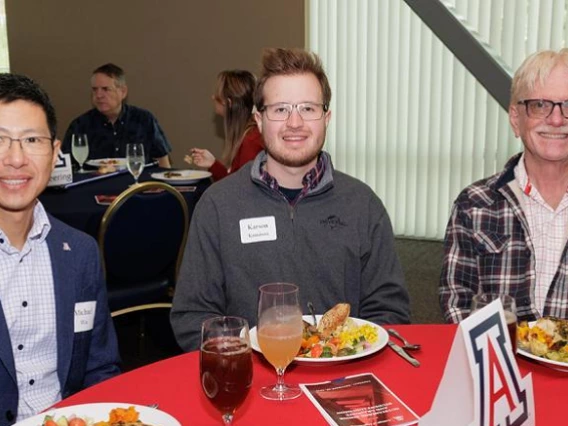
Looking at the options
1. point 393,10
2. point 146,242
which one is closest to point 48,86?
point 393,10

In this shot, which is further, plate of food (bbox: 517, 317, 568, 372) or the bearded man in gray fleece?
the bearded man in gray fleece

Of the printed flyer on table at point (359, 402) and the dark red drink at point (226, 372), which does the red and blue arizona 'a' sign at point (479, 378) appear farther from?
the dark red drink at point (226, 372)

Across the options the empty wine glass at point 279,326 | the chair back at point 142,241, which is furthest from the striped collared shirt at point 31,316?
the chair back at point 142,241

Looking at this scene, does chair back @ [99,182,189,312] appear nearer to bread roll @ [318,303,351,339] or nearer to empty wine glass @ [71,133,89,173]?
empty wine glass @ [71,133,89,173]

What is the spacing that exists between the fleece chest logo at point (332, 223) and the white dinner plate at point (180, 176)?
1981mm

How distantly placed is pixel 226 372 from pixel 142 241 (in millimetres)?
2180

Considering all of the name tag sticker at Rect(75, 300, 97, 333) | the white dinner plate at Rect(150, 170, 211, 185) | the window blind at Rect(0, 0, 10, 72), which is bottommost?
the white dinner plate at Rect(150, 170, 211, 185)

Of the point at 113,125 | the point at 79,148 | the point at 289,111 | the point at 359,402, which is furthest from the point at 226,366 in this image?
the point at 113,125

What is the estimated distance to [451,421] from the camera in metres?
0.99

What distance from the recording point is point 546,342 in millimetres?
1471

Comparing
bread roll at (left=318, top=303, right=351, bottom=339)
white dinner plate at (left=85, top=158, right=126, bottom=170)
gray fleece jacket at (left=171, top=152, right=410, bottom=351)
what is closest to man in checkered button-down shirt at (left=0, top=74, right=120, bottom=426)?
gray fleece jacket at (left=171, top=152, right=410, bottom=351)

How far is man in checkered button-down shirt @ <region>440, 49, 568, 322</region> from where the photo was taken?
6.65 feet

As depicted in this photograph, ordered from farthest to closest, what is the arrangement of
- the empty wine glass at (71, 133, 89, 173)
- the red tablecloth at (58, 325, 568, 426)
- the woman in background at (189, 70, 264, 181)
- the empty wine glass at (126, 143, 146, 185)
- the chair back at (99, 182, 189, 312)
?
the empty wine glass at (71, 133, 89, 173), the woman in background at (189, 70, 264, 181), the empty wine glass at (126, 143, 146, 185), the chair back at (99, 182, 189, 312), the red tablecloth at (58, 325, 568, 426)

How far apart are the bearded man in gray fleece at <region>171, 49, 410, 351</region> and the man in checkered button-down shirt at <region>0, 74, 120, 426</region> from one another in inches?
12.3
